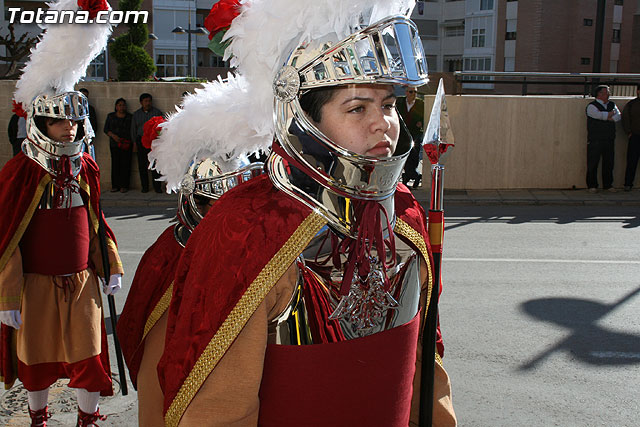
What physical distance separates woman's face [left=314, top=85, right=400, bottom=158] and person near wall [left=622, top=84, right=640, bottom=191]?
36.4 feet

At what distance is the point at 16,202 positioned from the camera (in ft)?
12.1

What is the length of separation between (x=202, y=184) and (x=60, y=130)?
1260 mm

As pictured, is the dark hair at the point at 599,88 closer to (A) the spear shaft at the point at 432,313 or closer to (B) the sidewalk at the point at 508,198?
(B) the sidewalk at the point at 508,198

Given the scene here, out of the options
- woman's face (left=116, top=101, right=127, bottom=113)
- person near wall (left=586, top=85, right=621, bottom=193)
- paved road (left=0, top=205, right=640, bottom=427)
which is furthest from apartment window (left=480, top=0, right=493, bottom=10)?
paved road (left=0, top=205, right=640, bottom=427)

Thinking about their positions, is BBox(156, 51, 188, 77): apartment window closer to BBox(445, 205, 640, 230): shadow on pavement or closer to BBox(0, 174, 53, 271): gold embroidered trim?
BBox(445, 205, 640, 230): shadow on pavement

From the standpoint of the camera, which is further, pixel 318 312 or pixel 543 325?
pixel 543 325

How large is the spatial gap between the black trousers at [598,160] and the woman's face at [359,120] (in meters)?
10.9

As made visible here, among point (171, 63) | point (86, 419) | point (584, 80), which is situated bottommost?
point (86, 419)

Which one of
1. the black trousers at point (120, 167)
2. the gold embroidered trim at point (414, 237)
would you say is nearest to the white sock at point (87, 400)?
the gold embroidered trim at point (414, 237)

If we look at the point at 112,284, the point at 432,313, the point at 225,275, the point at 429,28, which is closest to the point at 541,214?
the point at 112,284

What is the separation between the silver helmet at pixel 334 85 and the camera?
180 centimetres

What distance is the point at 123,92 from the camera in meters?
12.2

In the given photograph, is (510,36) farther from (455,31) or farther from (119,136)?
(119,136)

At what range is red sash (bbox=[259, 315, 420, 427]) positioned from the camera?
69.4 inches
